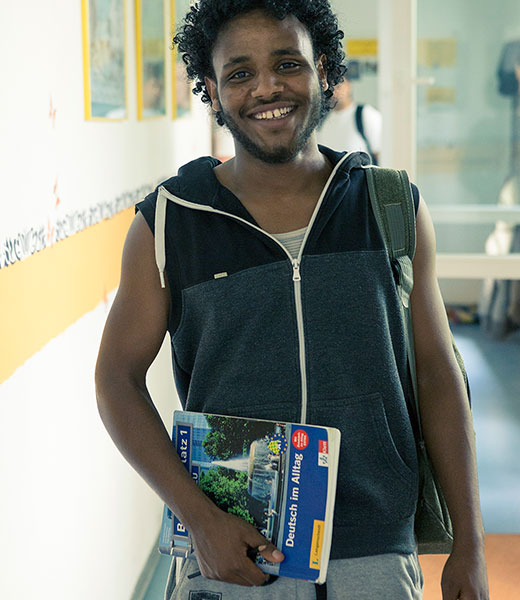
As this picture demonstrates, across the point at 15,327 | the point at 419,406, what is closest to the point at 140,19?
the point at 15,327

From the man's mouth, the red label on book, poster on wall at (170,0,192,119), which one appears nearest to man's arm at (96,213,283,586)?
the red label on book

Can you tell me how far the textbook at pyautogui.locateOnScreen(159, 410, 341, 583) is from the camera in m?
1.21

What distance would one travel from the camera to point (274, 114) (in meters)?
1.30

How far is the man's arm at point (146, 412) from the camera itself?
1.20 meters

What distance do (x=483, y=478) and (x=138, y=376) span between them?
2.72m

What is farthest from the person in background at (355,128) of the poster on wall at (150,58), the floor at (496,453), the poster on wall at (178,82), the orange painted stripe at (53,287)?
the orange painted stripe at (53,287)

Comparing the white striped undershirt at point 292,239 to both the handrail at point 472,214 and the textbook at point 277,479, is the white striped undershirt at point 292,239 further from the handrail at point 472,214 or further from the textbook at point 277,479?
the handrail at point 472,214

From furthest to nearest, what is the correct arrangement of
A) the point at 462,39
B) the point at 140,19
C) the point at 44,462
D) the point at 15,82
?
the point at 462,39 → the point at 140,19 → the point at 44,462 → the point at 15,82

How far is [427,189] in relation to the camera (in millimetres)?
3684

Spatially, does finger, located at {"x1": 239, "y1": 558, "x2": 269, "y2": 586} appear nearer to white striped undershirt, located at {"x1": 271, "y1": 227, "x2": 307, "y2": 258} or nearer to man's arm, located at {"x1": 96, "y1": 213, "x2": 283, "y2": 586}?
man's arm, located at {"x1": 96, "y1": 213, "x2": 283, "y2": 586}

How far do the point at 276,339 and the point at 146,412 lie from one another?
0.73 ft

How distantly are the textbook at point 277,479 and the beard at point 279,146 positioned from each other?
41cm

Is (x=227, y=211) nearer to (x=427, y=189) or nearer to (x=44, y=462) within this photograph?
(x=44, y=462)

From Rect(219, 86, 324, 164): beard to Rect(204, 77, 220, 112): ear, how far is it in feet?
0.24
